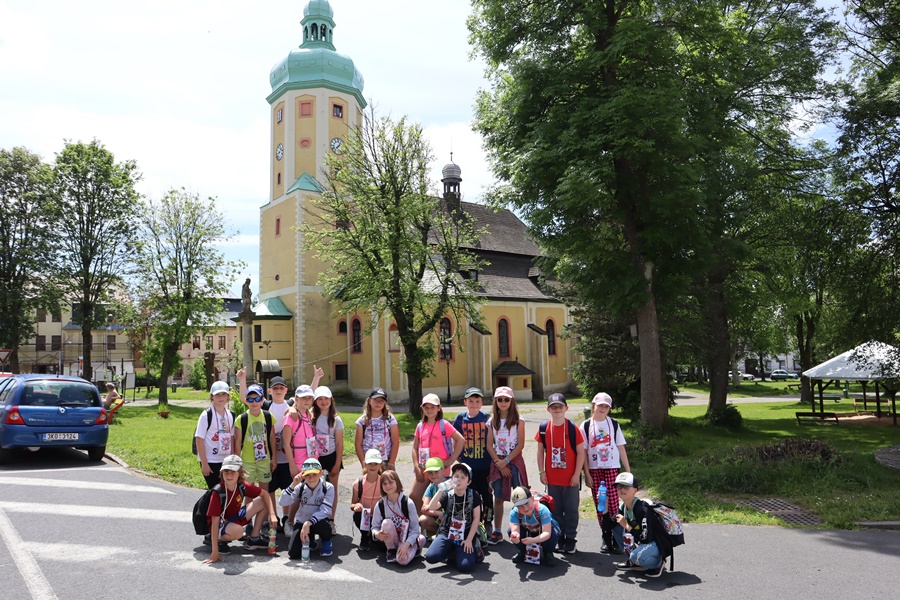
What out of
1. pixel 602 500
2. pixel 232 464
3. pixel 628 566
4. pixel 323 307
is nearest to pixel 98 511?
pixel 232 464

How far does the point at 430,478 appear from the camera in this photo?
6.51 metres

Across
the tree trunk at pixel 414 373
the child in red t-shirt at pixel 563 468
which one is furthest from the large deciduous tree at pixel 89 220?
the child in red t-shirt at pixel 563 468

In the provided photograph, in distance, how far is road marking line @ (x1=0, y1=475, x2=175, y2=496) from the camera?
8930 millimetres

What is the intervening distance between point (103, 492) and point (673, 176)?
37.4 feet

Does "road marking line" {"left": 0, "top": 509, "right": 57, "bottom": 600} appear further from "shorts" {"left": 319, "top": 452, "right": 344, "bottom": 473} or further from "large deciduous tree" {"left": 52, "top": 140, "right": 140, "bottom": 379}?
"large deciduous tree" {"left": 52, "top": 140, "right": 140, "bottom": 379}

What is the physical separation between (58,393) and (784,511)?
12353 mm

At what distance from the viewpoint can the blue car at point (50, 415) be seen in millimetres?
10500

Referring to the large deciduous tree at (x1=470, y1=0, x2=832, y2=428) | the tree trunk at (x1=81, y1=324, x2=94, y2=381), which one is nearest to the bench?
the large deciduous tree at (x1=470, y1=0, x2=832, y2=428)

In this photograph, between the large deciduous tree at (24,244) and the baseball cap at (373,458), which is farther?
the large deciduous tree at (24,244)

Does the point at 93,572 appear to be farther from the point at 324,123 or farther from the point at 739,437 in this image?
the point at 324,123

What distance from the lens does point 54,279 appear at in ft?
97.5

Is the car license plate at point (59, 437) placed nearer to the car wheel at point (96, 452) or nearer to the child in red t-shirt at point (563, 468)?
the car wheel at point (96, 452)

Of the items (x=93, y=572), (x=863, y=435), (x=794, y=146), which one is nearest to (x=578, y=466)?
(x=93, y=572)

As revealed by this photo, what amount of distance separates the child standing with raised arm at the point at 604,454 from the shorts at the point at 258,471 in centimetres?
357
